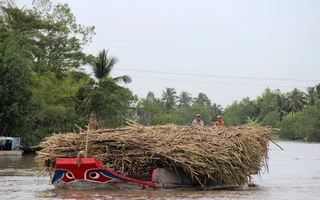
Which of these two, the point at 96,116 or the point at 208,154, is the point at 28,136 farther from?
the point at 208,154

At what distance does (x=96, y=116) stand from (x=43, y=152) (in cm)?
2847

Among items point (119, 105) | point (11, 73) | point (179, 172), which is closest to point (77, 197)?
point (179, 172)

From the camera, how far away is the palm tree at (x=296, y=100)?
9644 cm

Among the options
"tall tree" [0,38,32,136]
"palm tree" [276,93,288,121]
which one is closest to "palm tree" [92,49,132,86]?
"tall tree" [0,38,32,136]

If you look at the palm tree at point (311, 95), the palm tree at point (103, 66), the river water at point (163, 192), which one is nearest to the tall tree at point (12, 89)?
the palm tree at point (103, 66)

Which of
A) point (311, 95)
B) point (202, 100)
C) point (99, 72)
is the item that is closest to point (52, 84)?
point (99, 72)

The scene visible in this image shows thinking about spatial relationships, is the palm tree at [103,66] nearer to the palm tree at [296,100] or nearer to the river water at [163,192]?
the river water at [163,192]

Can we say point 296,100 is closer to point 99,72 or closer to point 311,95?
point 311,95

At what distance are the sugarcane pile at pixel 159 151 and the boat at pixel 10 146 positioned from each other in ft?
68.5

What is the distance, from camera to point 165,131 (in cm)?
1447

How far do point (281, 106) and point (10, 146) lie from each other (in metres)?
75.0

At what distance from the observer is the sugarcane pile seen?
1298 centimetres

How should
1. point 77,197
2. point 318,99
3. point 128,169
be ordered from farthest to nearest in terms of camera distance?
point 318,99, point 128,169, point 77,197

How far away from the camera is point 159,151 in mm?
12789
